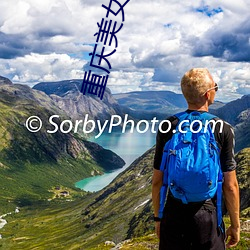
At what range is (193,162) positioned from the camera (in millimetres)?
10016

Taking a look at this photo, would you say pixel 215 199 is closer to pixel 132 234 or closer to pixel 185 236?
pixel 185 236

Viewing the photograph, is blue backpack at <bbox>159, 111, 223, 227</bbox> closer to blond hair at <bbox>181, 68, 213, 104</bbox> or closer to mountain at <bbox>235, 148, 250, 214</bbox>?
blond hair at <bbox>181, 68, 213, 104</bbox>

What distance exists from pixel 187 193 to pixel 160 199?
4.23 feet

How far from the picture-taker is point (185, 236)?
10898 mm

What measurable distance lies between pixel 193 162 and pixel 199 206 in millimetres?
1401

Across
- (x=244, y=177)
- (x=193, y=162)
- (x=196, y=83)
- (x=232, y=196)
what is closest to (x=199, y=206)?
(x=232, y=196)

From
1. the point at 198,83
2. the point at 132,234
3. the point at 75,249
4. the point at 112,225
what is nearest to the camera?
the point at 198,83

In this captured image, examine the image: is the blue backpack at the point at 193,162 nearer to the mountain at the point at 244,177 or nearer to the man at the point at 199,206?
the man at the point at 199,206

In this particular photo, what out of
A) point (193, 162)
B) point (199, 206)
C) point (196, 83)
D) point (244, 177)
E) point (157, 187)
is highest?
point (244, 177)

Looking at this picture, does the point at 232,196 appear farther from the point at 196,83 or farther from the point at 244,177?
the point at 244,177

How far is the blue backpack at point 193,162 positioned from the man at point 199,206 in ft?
1.12

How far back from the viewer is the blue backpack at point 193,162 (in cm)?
1004

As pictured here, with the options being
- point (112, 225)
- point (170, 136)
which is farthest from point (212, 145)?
point (112, 225)

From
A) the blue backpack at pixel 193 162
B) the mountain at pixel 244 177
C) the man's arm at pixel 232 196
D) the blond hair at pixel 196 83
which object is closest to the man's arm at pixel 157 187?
the blue backpack at pixel 193 162
